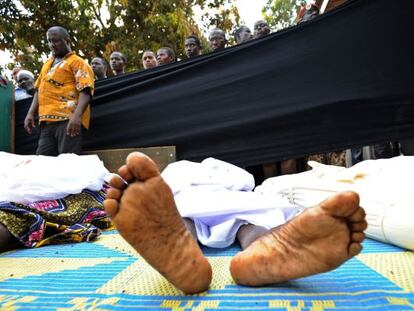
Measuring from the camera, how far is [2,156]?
1.82m

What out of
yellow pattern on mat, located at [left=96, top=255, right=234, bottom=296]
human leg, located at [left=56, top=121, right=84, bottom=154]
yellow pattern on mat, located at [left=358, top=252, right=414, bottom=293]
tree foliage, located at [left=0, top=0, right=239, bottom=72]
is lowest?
yellow pattern on mat, located at [left=358, top=252, right=414, bottom=293]

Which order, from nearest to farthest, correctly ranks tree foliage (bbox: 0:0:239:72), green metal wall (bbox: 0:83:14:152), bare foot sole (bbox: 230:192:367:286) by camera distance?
bare foot sole (bbox: 230:192:367:286) < green metal wall (bbox: 0:83:14:152) < tree foliage (bbox: 0:0:239:72)

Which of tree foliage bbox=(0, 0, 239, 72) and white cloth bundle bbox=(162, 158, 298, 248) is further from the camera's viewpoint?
tree foliage bbox=(0, 0, 239, 72)

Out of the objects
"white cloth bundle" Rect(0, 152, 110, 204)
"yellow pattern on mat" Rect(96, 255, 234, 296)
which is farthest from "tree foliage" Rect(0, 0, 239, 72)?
"yellow pattern on mat" Rect(96, 255, 234, 296)

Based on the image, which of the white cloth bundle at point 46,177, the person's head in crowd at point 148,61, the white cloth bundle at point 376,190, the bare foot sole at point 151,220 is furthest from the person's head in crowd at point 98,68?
the bare foot sole at point 151,220

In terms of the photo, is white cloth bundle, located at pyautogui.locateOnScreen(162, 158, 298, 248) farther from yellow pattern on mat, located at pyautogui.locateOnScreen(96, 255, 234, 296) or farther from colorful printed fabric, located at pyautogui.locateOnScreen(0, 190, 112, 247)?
colorful printed fabric, located at pyautogui.locateOnScreen(0, 190, 112, 247)

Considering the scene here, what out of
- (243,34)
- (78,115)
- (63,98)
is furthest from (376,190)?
(243,34)

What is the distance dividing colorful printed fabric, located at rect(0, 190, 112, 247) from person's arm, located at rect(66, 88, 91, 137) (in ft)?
2.45

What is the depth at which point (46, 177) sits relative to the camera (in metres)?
1.53

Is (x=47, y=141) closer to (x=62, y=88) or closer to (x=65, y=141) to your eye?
(x=65, y=141)

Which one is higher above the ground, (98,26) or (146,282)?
(98,26)

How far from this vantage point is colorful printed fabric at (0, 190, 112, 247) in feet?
4.28

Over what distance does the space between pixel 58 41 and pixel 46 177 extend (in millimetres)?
1275

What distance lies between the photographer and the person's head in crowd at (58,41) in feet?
7.82
